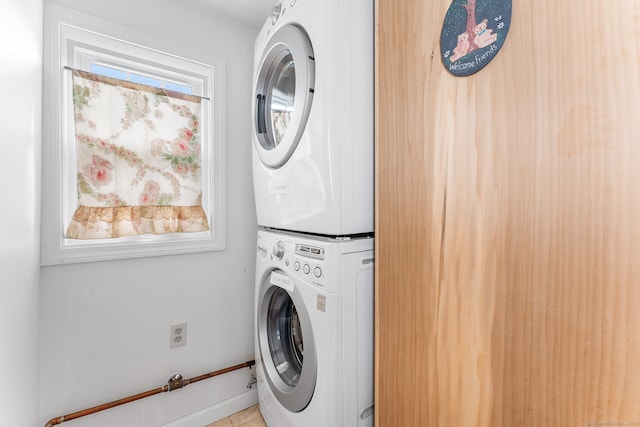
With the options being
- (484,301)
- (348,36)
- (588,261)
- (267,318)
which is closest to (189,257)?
(267,318)

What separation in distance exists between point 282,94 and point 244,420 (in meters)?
1.75

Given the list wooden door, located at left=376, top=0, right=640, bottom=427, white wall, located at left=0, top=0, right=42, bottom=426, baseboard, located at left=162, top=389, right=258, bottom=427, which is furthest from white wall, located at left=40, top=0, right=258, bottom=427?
wooden door, located at left=376, top=0, right=640, bottom=427

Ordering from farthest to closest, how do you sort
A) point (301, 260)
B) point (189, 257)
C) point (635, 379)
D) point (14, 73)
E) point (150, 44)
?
point (189, 257), point (150, 44), point (301, 260), point (14, 73), point (635, 379)

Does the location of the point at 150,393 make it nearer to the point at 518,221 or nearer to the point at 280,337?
the point at 280,337

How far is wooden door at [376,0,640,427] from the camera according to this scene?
0.47m

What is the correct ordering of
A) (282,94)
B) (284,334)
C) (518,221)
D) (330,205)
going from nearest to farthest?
(518,221)
(330,205)
(282,94)
(284,334)

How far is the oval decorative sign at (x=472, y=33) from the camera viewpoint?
61 centimetres

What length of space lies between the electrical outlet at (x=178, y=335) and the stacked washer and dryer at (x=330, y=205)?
2.34ft

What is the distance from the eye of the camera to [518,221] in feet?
1.94

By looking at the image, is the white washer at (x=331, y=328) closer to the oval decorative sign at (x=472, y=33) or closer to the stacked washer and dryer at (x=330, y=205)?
the stacked washer and dryer at (x=330, y=205)

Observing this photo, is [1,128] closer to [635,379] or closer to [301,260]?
[301,260]

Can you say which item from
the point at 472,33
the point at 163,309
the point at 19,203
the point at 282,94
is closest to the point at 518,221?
the point at 472,33

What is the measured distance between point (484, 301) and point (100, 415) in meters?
1.74

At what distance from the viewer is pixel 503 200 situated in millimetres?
613
